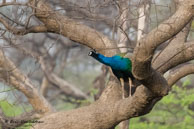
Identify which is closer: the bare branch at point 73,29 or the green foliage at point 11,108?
the green foliage at point 11,108

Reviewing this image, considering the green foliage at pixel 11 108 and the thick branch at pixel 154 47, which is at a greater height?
the thick branch at pixel 154 47

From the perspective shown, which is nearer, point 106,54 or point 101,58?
point 101,58

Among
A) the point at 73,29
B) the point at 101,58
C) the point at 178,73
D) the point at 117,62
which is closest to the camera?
the point at 101,58

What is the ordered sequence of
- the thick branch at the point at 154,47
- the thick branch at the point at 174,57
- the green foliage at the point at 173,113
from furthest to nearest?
the green foliage at the point at 173,113
the thick branch at the point at 174,57
the thick branch at the point at 154,47

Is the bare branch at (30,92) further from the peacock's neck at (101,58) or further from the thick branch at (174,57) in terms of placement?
the peacock's neck at (101,58)

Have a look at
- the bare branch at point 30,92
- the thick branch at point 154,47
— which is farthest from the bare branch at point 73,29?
the thick branch at point 154,47

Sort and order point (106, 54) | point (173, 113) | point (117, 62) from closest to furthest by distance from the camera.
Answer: point (117, 62) < point (106, 54) < point (173, 113)

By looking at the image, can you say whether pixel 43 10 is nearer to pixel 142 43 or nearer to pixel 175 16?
pixel 175 16

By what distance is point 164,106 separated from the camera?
485 inches

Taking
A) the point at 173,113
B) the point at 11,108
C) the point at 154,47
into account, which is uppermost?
the point at 154,47

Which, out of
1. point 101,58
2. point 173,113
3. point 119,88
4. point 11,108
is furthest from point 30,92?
point 173,113

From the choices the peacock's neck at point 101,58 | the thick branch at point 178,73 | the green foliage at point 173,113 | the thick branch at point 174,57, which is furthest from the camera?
the green foliage at point 173,113

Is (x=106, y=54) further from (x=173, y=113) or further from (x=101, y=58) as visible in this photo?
(x=173, y=113)

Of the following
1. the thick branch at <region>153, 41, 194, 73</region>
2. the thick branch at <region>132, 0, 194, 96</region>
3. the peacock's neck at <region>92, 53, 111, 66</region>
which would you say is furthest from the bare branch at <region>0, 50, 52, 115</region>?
the thick branch at <region>132, 0, 194, 96</region>
